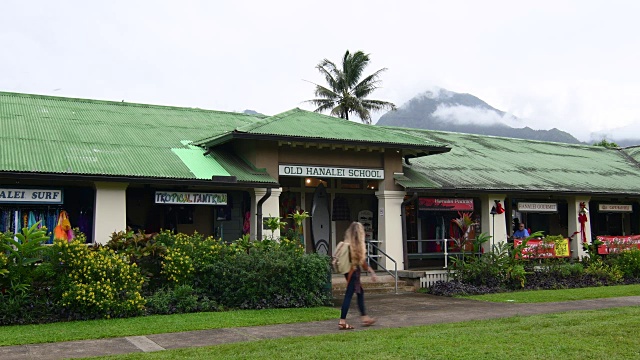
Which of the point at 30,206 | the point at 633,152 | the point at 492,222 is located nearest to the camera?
the point at 30,206

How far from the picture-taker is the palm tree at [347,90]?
4997 centimetres

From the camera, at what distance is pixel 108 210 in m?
15.2

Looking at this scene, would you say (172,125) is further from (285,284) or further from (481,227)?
(481,227)

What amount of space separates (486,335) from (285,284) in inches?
214

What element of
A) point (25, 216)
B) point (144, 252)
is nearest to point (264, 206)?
point (144, 252)

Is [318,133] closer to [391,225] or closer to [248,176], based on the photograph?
[248,176]

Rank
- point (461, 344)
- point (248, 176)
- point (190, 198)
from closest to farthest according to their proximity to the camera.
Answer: point (461, 344)
point (190, 198)
point (248, 176)

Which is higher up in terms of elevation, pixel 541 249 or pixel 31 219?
pixel 31 219

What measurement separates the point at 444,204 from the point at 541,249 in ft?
10.2

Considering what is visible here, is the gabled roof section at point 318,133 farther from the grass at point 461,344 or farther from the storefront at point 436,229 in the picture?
the grass at point 461,344

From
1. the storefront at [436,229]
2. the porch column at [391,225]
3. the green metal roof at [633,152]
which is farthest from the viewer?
the green metal roof at [633,152]

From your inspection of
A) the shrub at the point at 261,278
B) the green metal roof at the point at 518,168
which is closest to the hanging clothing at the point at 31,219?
the shrub at the point at 261,278

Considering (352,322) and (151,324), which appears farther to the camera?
(352,322)

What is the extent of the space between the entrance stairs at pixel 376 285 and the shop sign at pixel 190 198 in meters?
3.56
